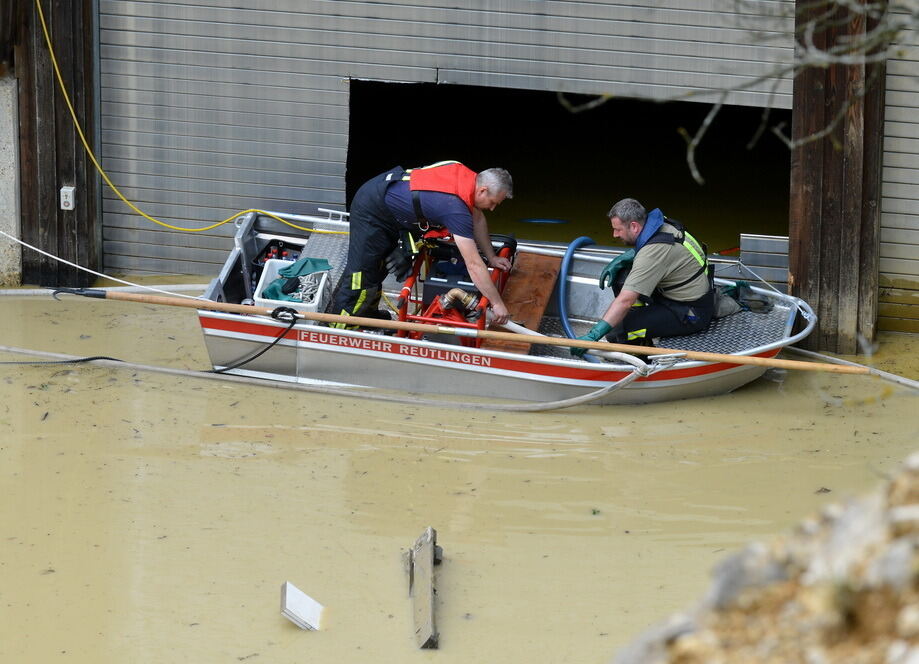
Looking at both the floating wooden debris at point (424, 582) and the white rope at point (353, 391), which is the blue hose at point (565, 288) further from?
the floating wooden debris at point (424, 582)

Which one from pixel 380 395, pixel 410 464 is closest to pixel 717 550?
pixel 410 464

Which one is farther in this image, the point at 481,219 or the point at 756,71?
the point at 756,71

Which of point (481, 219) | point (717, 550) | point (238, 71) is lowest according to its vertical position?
point (717, 550)

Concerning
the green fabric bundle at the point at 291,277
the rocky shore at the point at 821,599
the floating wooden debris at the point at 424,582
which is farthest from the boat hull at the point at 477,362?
the rocky shore at the point at 821,599

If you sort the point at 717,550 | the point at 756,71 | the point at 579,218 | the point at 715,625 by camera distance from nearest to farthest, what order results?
1. the point at 715,625
2. the point at 717,550
3. the point at 756,71
4. the point at 579,218

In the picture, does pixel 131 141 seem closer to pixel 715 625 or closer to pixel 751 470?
pixel 751 470

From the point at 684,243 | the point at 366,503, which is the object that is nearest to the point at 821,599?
the point at 366,503

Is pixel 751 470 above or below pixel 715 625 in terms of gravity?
below

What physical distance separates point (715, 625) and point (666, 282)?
5.82 meters

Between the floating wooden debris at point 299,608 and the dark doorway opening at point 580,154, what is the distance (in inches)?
263

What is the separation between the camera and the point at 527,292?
896 cm

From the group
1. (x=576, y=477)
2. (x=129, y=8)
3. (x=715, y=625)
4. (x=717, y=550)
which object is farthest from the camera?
(x=129, y=8)

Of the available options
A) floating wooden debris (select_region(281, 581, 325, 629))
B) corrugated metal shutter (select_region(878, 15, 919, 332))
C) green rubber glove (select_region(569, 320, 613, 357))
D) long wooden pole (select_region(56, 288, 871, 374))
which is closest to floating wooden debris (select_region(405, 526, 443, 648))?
floating wooden debris (select_region(281, 581, 325, 629))

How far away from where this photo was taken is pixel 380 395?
8.34 metres
